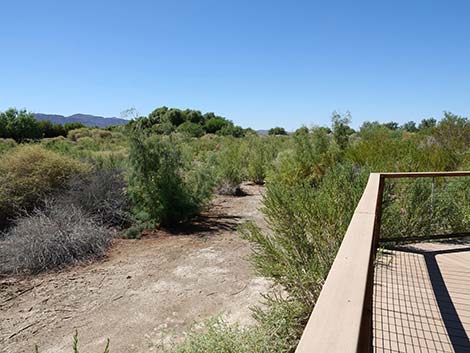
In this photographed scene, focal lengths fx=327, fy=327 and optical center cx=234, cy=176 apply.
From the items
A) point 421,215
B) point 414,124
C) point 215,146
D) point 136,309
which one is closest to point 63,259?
→ point 136,309

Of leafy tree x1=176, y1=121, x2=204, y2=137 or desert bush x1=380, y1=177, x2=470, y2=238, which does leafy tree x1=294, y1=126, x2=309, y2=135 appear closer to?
leafy tree x1=176, y1=121, x2=204, y2=137

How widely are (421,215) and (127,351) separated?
4.39 meters

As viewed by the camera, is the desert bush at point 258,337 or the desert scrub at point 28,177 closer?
the desert bush at point 258,337

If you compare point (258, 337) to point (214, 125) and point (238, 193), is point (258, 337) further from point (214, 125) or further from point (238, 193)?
point (214, 125)

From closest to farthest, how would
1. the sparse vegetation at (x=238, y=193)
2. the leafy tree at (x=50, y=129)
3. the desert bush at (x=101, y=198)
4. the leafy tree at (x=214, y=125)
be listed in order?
1. the sparse vegetation at (x=238, y=193)
2. the desert bush at (x=101, y=198)
3. the leafy tree at (x=50, y=129)
4. the leafy tree at (x=214, y=125)

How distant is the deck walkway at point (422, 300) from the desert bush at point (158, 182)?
4924 millimetres

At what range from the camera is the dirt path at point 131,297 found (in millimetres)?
3666

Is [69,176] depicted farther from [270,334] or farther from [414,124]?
[414,124]

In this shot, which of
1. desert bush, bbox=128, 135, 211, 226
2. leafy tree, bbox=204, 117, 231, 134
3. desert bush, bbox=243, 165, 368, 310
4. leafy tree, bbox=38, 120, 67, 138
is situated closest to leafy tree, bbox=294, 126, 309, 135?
desert bush, bbox=128, 135, 211, 226

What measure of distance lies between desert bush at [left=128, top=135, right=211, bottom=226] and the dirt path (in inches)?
51.2

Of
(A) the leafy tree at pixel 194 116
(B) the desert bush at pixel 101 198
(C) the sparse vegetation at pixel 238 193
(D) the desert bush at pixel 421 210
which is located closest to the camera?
(C) the sparse vegetation at pixel 238 193

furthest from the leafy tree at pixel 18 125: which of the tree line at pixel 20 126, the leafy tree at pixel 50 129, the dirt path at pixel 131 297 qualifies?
the dirt path at pixel 131 297

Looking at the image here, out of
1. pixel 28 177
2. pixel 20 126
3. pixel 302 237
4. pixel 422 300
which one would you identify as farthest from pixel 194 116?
pixel 422 300

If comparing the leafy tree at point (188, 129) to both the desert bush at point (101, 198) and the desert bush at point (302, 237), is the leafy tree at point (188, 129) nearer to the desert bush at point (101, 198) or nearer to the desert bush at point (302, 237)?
the desert bush at point (101, 198)
